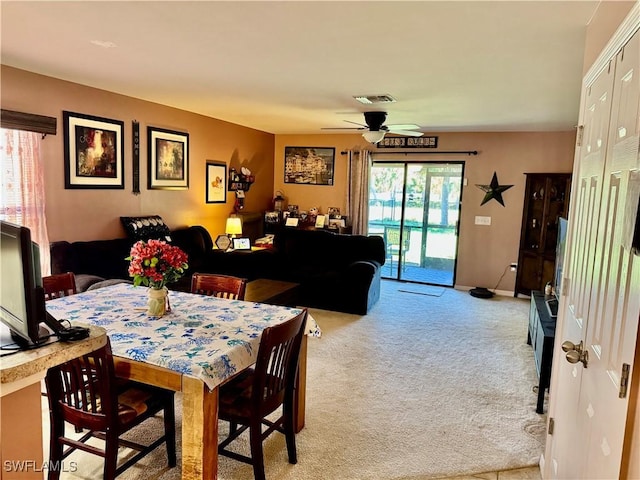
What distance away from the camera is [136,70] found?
3615mm

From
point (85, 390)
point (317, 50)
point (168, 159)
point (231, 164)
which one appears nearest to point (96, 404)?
point (85, 390)

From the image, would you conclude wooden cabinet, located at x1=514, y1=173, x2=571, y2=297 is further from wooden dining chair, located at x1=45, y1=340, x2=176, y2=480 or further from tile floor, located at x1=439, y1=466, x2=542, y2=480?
wooden dining chair, located at x1=45, y1=340, x2=176, y2=480

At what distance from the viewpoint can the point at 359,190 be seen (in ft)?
23.9

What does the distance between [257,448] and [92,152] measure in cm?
363

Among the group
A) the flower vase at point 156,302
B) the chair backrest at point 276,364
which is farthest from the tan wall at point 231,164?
the chair backrest at point 276,364

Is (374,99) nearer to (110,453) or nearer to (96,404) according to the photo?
(96,404)

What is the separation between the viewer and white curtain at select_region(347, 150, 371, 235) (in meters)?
7.21

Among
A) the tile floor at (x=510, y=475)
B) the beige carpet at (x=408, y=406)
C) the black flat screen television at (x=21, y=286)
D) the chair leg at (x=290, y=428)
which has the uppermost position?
the black flat screen television at (x=21, y=286)

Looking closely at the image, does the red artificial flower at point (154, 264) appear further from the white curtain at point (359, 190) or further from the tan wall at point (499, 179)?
the tan wall at point (499, 179)

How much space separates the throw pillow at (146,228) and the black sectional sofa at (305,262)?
0.48ft

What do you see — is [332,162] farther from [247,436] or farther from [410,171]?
[247,436]

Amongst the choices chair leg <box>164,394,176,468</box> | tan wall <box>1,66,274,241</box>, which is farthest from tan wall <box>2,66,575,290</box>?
chair leg <box>164,394,176,468</box>

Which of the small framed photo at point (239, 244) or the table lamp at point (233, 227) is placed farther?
the table lamp at point (233, 227)

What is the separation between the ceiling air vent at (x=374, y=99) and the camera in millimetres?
4316
